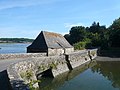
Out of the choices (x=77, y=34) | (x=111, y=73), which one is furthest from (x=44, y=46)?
(x=77, y=34)

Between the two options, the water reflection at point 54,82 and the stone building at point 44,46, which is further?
the stone building at point 44,46

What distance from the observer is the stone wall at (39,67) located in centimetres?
1352

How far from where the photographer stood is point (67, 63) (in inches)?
1275

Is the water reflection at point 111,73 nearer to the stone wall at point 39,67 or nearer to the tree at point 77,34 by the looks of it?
the stone wall at point 39,67

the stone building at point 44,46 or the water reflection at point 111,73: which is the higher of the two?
the stone building at point 44,46

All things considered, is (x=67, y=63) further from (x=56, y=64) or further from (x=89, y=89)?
(x=89, y=89)

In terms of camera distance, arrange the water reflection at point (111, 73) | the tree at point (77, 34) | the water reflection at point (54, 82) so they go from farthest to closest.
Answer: the tree at point (77, 34)
the water reflection at point (111, 73)
the water reflection at point (54, 82)

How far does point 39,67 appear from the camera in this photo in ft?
75.5

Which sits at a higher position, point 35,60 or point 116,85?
point 35,60

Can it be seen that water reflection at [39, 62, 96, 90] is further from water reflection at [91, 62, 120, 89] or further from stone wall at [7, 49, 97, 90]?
water reflection at [91, 62, 120, 89]

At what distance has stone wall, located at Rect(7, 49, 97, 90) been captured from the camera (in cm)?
1352

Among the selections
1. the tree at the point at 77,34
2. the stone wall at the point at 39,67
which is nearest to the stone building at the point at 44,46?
the stone wall at the point at 39,67

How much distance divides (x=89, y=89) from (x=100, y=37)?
5366 cm

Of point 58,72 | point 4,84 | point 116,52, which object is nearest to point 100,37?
point 116,52
